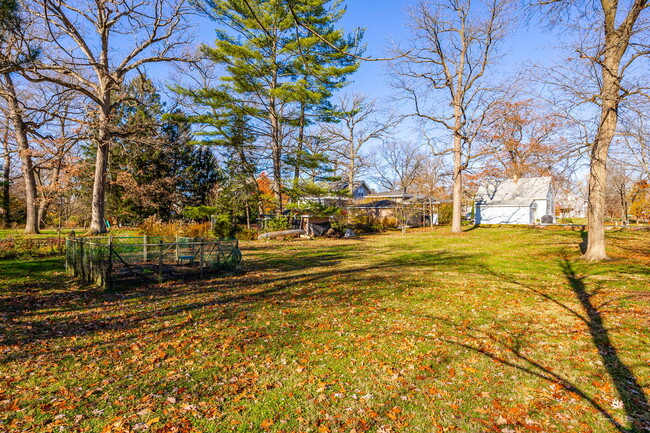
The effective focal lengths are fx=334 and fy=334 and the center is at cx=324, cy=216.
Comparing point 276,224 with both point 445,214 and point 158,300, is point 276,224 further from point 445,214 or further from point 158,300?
point 445,214

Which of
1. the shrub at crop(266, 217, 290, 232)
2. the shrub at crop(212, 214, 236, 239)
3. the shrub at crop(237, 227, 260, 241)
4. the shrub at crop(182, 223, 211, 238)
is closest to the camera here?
the shrub at crop(182, 223, 211, 238)

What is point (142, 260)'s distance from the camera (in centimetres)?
910

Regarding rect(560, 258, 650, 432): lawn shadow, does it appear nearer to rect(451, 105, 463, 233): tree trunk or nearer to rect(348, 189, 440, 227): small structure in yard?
rect(451, 105, 463, 233): tree trunk

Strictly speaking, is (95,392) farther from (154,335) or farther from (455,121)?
(455,121)

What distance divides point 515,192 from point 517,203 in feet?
11.2

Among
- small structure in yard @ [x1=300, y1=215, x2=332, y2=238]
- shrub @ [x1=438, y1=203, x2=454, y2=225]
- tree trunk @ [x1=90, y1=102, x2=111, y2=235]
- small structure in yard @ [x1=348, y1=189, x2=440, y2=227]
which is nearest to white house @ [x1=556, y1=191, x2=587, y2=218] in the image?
shrub @ [x1=438, y1=203, x2=454, y2=225]

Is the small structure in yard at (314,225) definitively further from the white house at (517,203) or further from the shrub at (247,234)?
the white house at (517,203)

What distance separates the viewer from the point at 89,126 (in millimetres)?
14836

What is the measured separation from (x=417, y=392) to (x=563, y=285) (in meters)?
7.41

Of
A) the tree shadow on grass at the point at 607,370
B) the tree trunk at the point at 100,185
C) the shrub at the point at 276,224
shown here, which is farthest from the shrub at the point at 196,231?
the tree shadow on grass at the point at 607,370

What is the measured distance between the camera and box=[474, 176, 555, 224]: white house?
34531mm

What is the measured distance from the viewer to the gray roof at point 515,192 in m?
35.4

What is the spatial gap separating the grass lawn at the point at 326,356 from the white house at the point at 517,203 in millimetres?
27948

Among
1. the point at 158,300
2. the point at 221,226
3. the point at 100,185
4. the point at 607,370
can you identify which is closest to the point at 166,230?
the point at 221,226
